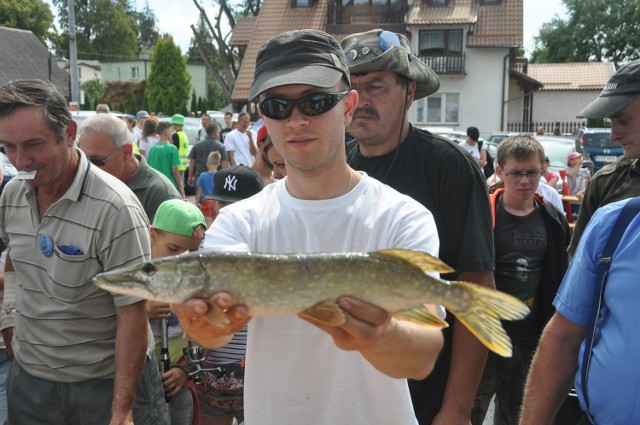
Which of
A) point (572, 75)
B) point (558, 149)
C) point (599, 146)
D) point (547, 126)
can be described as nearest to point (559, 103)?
point (547, 126)

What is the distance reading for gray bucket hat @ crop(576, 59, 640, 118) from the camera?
3.71 m

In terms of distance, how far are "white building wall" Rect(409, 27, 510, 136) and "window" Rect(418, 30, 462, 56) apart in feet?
1.67

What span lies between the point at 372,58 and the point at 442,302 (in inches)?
60.5

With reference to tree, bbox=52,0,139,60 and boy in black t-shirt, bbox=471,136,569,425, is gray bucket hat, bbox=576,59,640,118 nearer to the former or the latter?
boy in black t-shirt, bbox=471,136,569,425

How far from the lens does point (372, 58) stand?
3043 mm

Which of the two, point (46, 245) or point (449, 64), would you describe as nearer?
point (46, 245)

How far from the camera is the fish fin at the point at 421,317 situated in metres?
1.86

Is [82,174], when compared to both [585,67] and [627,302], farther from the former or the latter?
[585,67]

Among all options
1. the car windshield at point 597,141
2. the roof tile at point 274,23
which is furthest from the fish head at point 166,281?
the roof tile at point 274,23

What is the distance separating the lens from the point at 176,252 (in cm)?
414

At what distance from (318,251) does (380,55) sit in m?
1.29

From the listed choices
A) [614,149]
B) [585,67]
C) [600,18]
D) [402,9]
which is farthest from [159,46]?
[614,149]

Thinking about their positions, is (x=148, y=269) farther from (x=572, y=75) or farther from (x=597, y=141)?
(x=572, y=75)

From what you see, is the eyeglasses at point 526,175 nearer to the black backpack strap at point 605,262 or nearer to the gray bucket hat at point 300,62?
the black backpack strap at point 605,262
